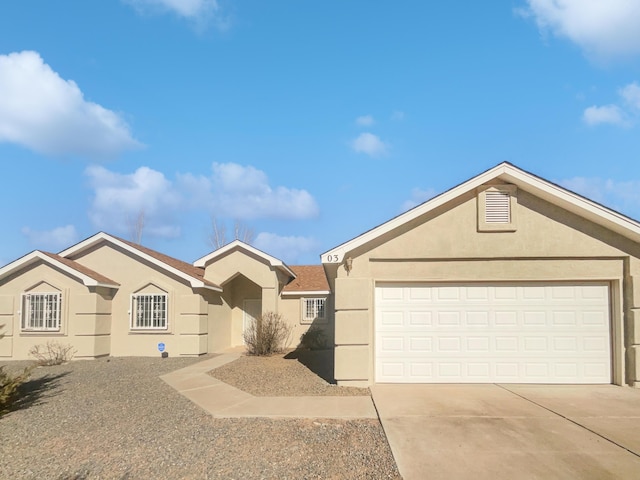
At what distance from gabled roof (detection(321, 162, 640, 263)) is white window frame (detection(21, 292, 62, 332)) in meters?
11.6

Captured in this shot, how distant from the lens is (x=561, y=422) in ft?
24.7

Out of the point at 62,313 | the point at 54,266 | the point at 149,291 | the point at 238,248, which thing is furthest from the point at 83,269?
the point at 238,248

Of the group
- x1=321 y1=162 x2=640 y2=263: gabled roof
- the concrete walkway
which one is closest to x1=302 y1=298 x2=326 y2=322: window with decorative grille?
the concrete walkway

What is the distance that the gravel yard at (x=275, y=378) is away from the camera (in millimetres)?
10172

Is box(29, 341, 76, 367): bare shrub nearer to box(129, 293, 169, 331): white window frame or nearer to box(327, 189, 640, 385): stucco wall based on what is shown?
box(129, 293, 169, 331): white window frame

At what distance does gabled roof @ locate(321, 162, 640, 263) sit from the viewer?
10414 millimetres

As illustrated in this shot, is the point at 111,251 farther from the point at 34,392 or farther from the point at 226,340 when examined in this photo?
the point at 34,392

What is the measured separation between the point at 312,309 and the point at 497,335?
37.7 feet

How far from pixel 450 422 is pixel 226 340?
14.8 m

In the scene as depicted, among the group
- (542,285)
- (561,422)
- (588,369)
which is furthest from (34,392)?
(588,369)

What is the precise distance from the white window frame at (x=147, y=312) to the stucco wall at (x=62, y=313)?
106cm

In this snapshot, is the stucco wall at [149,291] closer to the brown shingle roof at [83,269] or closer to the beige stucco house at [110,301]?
the beige stucco house at [110,301]

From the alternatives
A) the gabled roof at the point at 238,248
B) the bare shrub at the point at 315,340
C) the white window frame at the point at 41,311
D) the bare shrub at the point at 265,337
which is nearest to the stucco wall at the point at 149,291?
the white window frame at the point at 41,311

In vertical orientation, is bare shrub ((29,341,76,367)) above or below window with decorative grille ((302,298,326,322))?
below
